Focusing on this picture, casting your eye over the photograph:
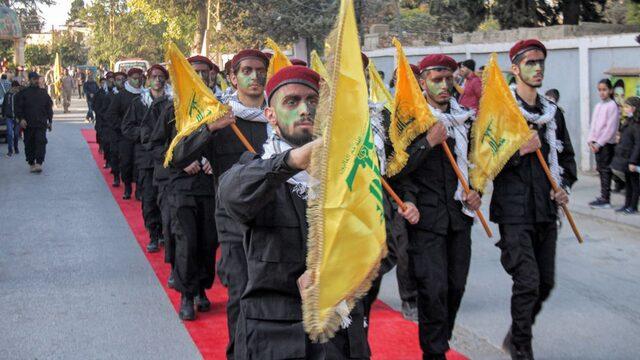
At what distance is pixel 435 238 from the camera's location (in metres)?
6.09

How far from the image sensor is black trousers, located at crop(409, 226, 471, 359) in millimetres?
5891

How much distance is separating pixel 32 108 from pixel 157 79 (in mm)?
9437

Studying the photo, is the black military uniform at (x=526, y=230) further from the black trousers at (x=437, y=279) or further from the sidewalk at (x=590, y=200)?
the sidewalk at (x=590, y=200)

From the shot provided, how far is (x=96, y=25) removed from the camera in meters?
74.1

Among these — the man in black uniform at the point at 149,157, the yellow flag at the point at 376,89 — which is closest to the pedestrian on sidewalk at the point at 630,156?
the yellow flag at the point at 376,89

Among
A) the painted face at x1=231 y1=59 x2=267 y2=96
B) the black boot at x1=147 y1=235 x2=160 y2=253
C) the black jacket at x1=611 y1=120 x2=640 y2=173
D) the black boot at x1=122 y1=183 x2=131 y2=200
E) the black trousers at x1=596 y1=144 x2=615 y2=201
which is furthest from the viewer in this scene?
the black boot at x1=122 y1=183 x2=131 y2=200

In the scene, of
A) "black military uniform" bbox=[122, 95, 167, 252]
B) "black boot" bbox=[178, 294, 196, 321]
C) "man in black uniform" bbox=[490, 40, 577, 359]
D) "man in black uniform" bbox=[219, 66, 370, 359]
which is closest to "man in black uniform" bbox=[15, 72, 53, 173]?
"black military uniform" bbox=[122, 95, 167, 252]

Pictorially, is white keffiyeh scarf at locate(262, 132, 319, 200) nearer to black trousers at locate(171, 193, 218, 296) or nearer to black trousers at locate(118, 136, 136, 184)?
black trousers at locate(171, 193, 218, 296)

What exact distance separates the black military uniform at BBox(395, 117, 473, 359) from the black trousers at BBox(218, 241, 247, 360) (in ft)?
3.78

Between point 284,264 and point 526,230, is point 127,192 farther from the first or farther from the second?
point 284,264

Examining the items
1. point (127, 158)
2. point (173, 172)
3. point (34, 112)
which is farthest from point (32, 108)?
point (173, 172)

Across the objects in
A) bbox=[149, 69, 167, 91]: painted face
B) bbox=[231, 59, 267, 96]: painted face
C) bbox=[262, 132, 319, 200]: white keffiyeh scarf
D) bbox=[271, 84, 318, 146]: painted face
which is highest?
bbox=[149, 69, 167, 91]: painted face

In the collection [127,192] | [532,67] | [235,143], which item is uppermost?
[532,67]

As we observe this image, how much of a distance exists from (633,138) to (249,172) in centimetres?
990
